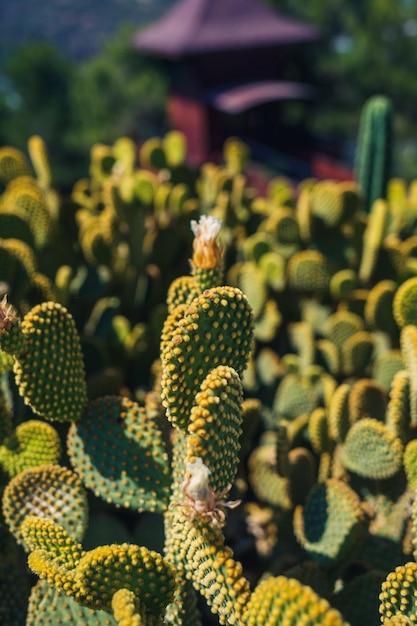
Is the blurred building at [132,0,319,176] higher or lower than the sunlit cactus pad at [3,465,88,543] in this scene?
higher

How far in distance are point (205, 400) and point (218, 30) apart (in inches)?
555

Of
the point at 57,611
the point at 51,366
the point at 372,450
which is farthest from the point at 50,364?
the point at 372,450

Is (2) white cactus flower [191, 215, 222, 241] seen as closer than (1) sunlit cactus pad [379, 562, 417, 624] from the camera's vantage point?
No

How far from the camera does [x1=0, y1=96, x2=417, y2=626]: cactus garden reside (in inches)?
58.9

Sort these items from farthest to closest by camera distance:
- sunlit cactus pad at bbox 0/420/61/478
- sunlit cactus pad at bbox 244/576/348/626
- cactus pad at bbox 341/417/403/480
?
cactus pad at bbox 341/417/403/480 < sunlit cactus pad at bbox 0/420/61/478 < sunlit cactus pad at bbox 244/576/348/626

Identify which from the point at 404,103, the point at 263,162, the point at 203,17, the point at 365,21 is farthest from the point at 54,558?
the point at 365,21

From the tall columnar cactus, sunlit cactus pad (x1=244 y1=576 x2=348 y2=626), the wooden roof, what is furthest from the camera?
the wooden roof

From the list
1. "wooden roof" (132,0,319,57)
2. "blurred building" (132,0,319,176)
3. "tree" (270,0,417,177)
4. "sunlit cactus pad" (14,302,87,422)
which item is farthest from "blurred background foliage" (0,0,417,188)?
"sunlit cactus pad" (14,302,87,422)

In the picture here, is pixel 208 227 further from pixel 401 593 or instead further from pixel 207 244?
pixel 401 593

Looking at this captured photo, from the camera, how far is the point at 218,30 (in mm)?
14219

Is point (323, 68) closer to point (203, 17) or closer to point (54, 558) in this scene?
point (203, 17)

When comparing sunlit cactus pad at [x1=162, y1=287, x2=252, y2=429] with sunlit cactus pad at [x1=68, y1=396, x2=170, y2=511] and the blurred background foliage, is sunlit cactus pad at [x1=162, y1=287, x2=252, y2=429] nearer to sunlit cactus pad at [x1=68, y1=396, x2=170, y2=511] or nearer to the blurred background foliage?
sunlit cactus pad at [x1=68, y1=396, x2=170, y2=511]

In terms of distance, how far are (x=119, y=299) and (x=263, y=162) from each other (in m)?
10.0

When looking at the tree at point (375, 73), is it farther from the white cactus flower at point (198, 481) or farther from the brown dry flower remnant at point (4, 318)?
the white cactus flower at point (198, 481)
